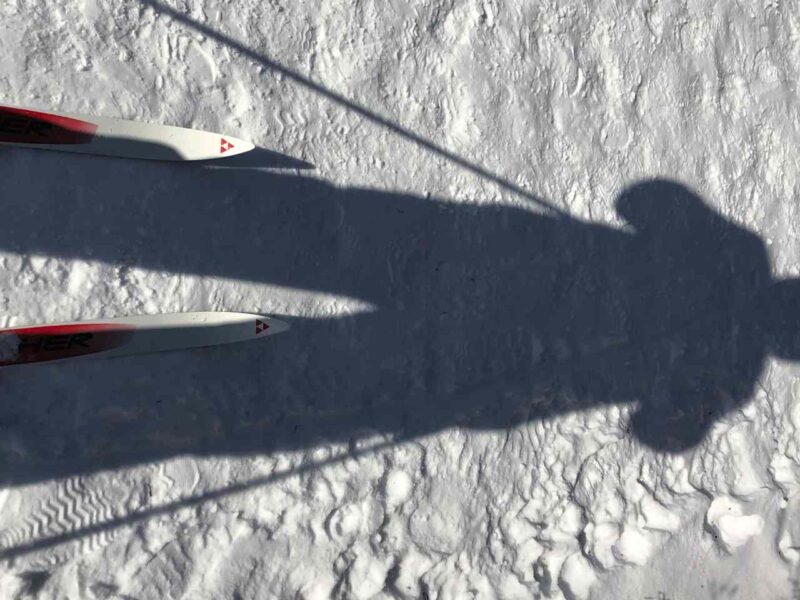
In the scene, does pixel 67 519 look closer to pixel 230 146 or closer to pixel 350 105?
pixel 230 146

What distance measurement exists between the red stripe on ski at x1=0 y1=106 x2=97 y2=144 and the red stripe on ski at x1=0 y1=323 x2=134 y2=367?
0.62 meters

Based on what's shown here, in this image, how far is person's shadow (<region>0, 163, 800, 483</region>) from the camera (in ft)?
8.16

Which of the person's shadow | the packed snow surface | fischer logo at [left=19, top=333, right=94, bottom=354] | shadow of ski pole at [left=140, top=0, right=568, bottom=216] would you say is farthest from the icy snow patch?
fischer logo at [left=19, top=333, right=94, bottom=354]

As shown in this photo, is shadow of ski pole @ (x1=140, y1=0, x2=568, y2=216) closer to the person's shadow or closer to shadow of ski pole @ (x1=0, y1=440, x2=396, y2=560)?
the person's shadow

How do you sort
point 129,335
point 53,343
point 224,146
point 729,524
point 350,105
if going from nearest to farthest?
1. point 53,343
2. point 129,335
3. point 224,146
4. point 350,105
5. point 729,524

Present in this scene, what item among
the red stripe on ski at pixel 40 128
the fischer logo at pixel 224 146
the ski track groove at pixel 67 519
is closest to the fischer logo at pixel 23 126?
the red stripe on ski at pixel 40 128

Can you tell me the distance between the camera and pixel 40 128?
7.91 ft

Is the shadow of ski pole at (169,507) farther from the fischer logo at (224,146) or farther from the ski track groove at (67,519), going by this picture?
the fischer logo at (224,146)

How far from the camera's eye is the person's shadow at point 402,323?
2.49 meters

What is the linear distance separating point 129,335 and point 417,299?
3.60ft

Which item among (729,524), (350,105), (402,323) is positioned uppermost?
(350,105)

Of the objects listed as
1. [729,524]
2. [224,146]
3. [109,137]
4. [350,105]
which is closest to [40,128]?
[109,137]

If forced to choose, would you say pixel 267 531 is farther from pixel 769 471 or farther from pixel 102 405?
pixel 769 471

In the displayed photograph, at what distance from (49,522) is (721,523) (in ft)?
9.19
